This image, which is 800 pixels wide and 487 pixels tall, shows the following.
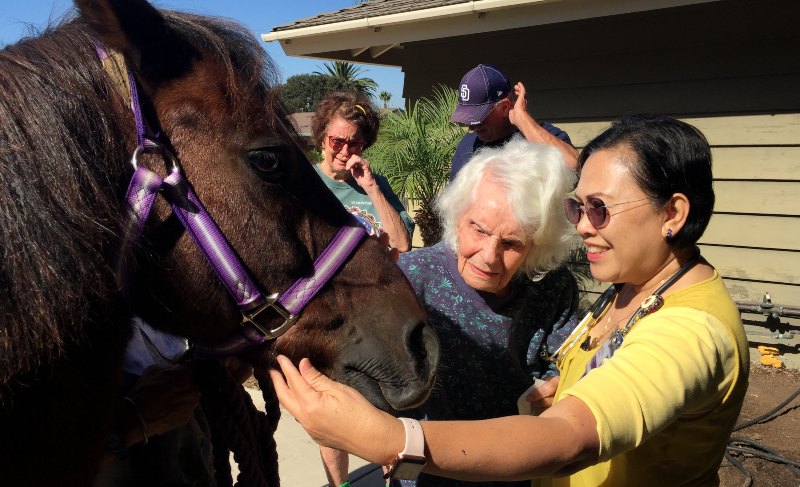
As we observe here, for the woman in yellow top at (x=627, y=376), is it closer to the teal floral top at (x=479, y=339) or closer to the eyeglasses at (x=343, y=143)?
the teal floral top at (x=479, y=339)

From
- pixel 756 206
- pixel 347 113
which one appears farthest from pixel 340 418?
pixel 756 206

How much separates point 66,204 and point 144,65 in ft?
1.33

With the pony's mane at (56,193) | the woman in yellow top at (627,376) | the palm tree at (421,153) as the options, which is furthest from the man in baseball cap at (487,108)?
the pony's mane at (56,193)

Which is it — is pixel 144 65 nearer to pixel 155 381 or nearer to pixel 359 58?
pixel 155 381

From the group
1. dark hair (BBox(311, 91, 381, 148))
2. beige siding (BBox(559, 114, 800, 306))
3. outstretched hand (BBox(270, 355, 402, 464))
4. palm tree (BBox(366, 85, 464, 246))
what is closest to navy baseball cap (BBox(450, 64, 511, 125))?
dark hair (BBox(311, 91, 381, 148))

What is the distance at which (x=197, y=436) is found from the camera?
190cm

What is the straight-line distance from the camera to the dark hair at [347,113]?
3.69m

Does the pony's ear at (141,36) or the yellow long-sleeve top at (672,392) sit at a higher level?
the pony's ear at (141,36)

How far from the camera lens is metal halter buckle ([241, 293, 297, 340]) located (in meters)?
1.44

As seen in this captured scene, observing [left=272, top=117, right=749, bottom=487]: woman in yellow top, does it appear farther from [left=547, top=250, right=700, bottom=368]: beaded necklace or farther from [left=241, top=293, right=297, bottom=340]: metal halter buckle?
[left=241, top=293, right=297, bottom=340]: metal halter buckle

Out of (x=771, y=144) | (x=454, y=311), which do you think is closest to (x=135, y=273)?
(x=454, y=311)

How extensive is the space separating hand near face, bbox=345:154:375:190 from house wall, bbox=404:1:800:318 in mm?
3514

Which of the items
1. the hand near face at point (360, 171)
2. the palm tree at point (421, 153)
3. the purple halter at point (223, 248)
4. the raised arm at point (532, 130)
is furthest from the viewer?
the palm tree at point (421, 153)

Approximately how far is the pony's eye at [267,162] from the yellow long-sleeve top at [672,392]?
853 millimetres
